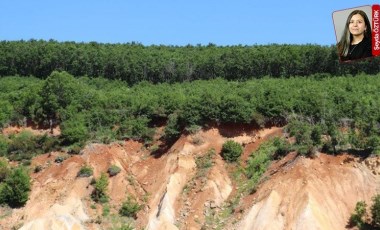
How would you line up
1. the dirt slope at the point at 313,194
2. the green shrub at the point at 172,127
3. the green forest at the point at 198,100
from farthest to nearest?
the green shrub at the point at 172,127
the green forest at the point at 198,100
the dirt slope at the point at 313,194

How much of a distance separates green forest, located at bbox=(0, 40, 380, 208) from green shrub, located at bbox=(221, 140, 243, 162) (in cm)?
269

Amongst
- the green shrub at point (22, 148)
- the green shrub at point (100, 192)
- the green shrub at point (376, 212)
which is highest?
the green shrub at point (22, 148)

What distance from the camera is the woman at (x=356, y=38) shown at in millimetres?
21031

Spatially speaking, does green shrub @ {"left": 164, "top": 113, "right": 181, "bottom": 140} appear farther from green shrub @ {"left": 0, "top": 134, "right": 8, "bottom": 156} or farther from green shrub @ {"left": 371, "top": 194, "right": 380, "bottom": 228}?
green shrub @ {"left": 371, "top": 194, "right": 380, "bottom": 228}

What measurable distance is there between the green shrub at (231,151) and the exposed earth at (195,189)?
504mm

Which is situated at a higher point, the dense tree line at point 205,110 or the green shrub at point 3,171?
the dense tree line at point 205,110

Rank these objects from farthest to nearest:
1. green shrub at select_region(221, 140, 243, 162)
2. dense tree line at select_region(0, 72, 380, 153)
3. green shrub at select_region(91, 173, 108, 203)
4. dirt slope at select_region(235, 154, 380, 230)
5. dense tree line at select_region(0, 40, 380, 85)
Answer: dense tree line at select_region(0, 40, 380, 85), green shrub at select_region(221, 140, 243, 162), green shrub at select_region(91, 173, 108, 203), dense tree line at select_region(0, 72, 380, 153), dirt slope at select_region(235, 154, 380, 230)

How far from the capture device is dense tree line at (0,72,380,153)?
164ft

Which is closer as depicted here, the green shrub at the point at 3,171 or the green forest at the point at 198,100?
the green forest at the point at 198,100

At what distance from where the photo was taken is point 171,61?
3533 inches

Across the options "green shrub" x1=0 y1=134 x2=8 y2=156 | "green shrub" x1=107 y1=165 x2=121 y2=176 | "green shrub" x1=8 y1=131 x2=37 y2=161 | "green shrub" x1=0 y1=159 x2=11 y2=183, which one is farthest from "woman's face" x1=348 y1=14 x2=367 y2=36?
"green shrub" x1=0 y1=134 x2=8 y2=156

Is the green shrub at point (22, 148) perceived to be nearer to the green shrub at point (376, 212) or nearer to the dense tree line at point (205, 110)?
the dense tree line at point (205, 110)

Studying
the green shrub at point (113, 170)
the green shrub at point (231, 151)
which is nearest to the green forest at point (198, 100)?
the green shrub at point (231, 151)

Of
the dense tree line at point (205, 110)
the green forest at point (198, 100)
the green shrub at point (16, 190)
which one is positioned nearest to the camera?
the green shrub at point (16, 190)
